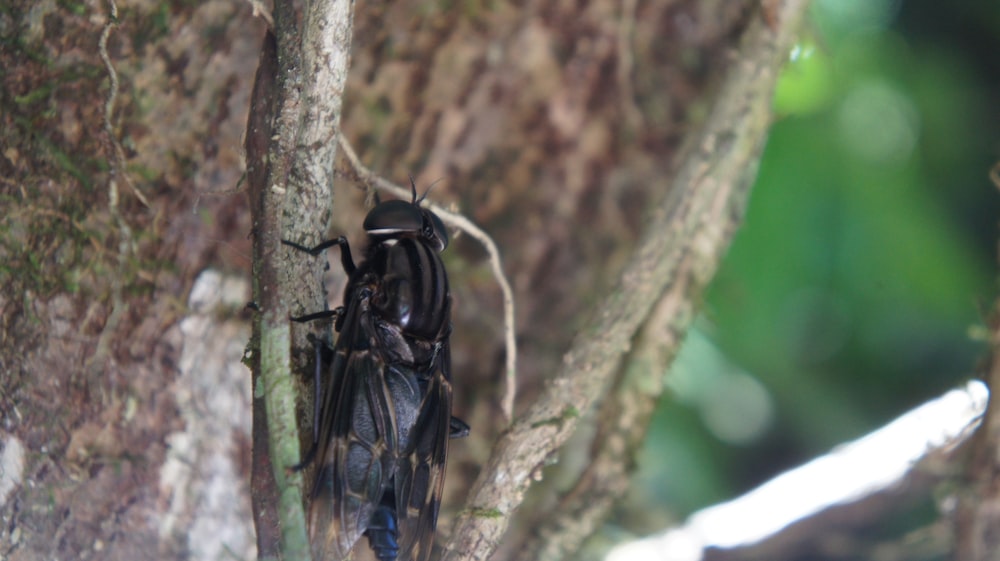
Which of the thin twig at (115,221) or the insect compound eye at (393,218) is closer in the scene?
the thin twig at (115,221)

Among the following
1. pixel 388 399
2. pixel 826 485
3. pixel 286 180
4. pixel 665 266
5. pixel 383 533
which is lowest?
pixel 383 533

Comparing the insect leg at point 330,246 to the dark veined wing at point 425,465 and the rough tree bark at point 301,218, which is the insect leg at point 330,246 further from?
the dark veined wing at point 425,465

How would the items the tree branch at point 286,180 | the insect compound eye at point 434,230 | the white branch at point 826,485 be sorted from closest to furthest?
the tree branch at point 286,180
the insect compound eye at point 434,230
the white branch at point 826,485

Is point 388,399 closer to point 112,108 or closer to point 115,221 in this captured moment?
point 115,221

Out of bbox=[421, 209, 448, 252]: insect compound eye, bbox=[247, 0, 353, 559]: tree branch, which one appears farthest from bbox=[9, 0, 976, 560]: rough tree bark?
bbox=[421, 209, 448, 252]: insect compound eye

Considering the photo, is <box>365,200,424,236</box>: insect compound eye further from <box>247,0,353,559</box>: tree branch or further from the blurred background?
the blurred background

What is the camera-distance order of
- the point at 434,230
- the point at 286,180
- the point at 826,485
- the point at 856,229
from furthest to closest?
the point at 856,229
the point at 826,485
the point at 434,230
the point at 286,180

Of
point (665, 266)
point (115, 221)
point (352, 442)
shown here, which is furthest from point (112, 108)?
point (665, 266)

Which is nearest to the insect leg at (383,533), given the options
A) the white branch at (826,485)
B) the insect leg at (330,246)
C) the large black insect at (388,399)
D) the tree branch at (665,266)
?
the large black insect at (388,399)
